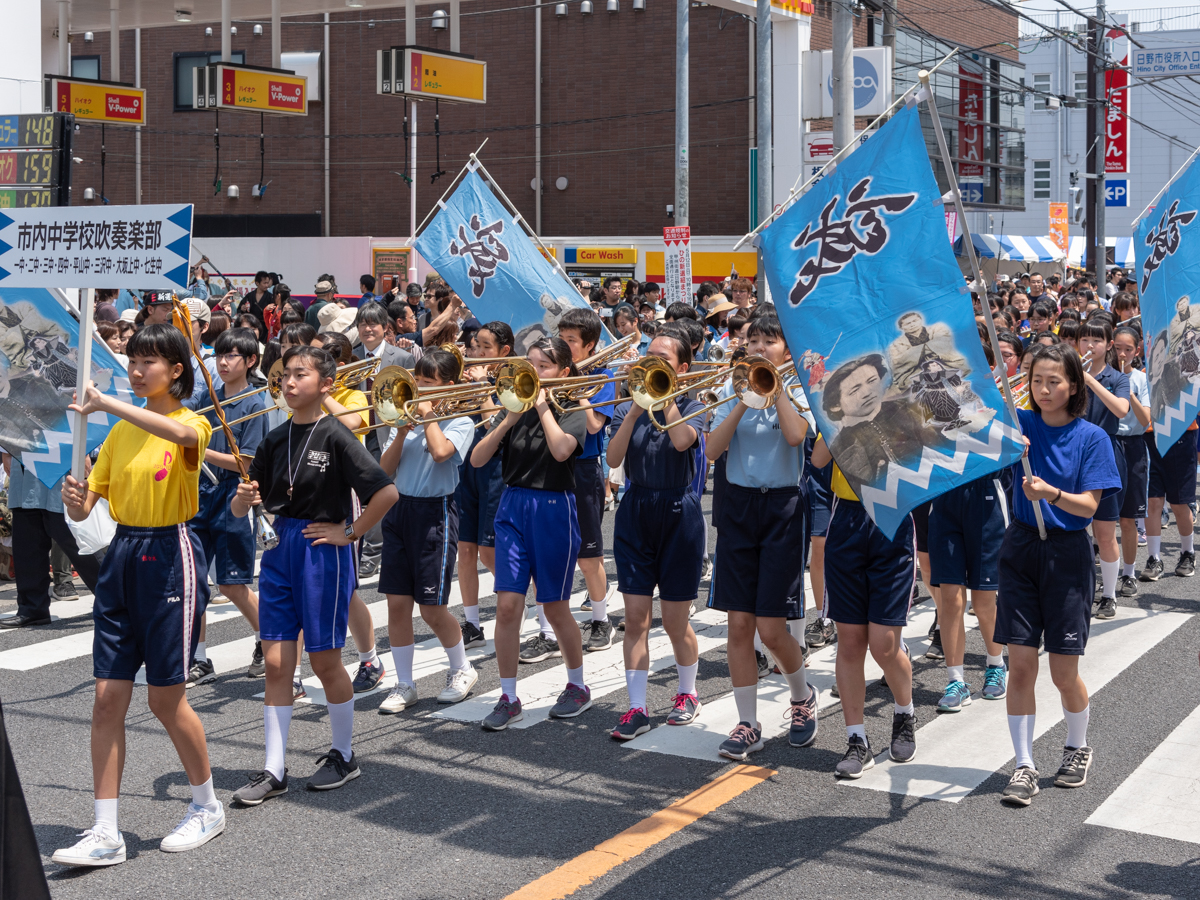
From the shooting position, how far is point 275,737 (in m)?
5.79

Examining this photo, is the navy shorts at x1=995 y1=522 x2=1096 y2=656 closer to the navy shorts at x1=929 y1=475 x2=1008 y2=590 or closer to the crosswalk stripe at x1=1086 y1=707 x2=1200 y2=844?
the crosswalk stripe at x1=1086 y1=707 x2=1200 y2=844

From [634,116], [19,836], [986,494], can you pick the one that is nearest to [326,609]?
[19,836]

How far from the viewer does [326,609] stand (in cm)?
574

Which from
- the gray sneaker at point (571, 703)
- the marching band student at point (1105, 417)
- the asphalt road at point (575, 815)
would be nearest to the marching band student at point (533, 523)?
the gray sneaker at point (571, 703)

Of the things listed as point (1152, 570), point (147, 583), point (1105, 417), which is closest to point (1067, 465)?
point (147, 583)

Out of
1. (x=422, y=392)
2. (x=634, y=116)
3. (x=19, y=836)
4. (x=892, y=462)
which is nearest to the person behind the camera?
(x=19, y=836)

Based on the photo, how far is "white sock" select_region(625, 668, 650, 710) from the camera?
6.63 m

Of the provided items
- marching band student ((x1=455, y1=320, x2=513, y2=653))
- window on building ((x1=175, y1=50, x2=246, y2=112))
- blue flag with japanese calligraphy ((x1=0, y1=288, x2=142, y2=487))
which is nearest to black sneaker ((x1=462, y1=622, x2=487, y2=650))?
marching band student ((x1=455, y1=320, x2=513, y2=653))

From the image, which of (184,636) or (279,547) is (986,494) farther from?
(184,636)

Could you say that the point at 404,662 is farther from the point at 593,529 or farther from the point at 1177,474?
the point at 1177,474

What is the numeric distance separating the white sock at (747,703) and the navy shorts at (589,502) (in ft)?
7.29

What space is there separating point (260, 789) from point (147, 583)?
115cm

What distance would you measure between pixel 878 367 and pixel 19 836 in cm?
356

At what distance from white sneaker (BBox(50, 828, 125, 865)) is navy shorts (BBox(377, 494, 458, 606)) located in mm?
2251
